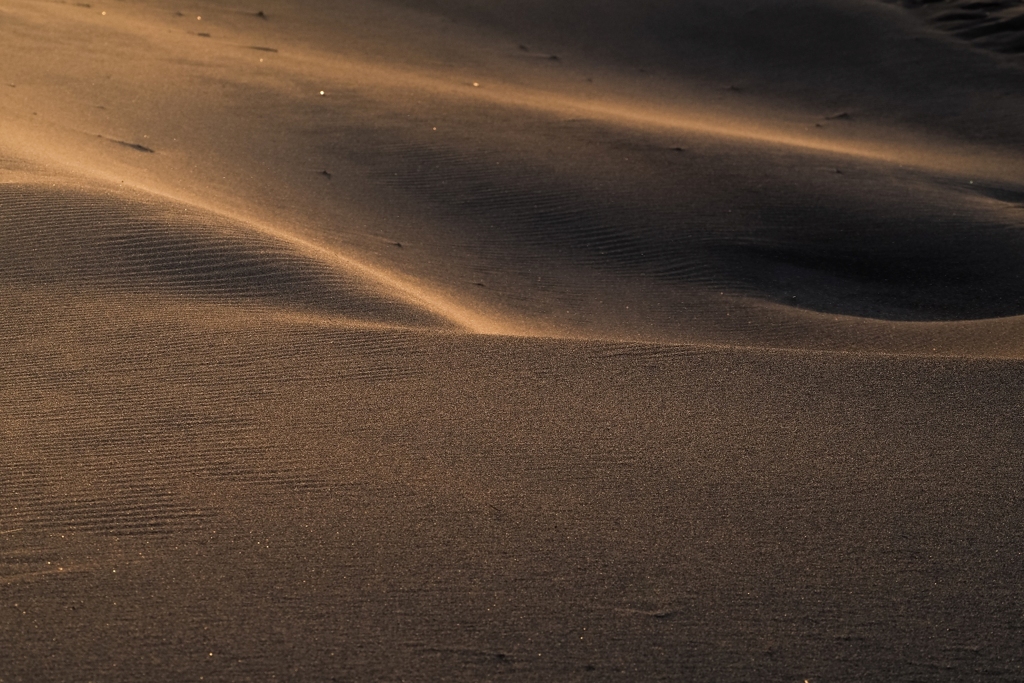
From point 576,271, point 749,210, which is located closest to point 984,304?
point 749,210

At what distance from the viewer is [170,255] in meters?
4.48

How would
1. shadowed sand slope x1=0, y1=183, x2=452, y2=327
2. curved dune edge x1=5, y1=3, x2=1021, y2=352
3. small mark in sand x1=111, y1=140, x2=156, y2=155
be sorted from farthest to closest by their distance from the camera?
1. small mark in sand x1=111, y1=140, x2=156, y2=155
2. curved dune edge x1=5, y1=3, x2=1021, y2=352
3. shadowed sand slope x1=0, y1=183, x2=452, y2=327

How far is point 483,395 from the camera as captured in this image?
11.8ft

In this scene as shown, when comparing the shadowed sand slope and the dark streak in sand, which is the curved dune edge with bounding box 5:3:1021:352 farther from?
the shadowed sand slope

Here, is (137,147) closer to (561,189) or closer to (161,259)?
(161,259)

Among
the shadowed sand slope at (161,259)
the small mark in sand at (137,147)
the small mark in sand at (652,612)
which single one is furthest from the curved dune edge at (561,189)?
the small mark in sand at (652,612)

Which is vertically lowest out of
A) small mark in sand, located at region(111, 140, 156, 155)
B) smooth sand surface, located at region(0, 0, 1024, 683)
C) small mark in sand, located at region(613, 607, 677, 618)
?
small mark in sand, located at region(613, 607, 677, 618)

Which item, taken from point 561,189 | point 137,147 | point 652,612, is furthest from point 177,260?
point 561,189

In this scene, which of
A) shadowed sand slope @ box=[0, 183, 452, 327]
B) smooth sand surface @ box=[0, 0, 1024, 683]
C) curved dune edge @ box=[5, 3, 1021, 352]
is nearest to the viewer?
smooth sand surface @ box=[0, 0, 1024, 683]

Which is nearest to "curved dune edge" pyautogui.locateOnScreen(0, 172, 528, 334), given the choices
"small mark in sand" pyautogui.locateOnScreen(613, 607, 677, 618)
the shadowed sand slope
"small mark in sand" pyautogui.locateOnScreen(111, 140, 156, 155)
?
the shadowed sand slope

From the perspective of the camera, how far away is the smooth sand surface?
2.49 meters

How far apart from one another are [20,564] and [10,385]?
990 millimetres

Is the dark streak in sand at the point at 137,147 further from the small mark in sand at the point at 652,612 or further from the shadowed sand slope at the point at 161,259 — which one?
the small mark in sand at the point at 652,612

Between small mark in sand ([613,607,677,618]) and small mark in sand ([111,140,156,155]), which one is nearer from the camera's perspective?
small mark in sand ([613,607,677,618])
